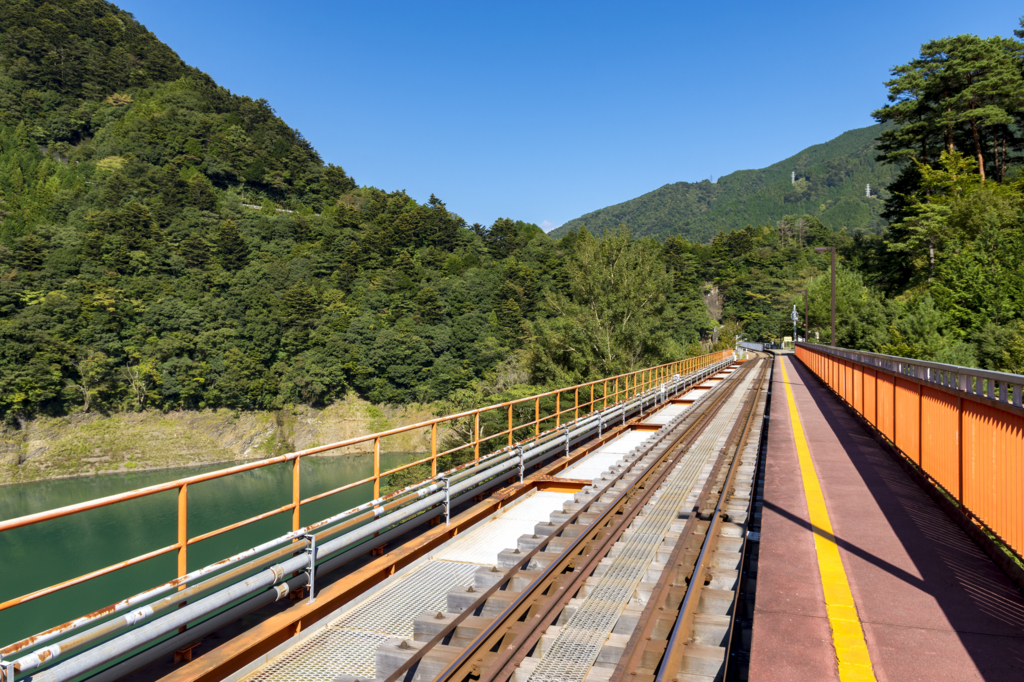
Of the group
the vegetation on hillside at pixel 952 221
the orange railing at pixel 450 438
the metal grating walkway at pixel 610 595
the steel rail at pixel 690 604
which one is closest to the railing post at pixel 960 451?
the steel rail at pixel 690 604

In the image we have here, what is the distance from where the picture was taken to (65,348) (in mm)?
78188

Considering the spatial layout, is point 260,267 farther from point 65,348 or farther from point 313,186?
point 313,186

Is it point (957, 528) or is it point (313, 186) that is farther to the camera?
point (313, 186)

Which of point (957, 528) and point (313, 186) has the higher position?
point (313, 186)

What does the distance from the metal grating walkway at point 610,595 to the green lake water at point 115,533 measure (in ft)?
103

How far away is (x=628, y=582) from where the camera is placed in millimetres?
5250

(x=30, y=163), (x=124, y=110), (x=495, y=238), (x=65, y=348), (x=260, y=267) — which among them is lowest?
(x=65, y=348)

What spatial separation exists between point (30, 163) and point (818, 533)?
174m

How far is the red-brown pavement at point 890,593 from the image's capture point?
3248mm

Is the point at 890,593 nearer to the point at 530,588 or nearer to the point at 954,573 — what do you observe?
the point at 954,573

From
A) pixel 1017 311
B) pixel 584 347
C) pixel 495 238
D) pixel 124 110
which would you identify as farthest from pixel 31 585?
pixel 124 110

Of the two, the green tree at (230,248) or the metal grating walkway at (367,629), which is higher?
the green tree at (230,248)

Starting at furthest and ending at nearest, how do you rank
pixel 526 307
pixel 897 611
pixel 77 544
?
pixel 526 307, pixel 77 544, pixel 897 611

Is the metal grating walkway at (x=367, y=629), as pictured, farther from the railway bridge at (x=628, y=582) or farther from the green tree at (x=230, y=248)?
the green tree at (x=230, y=248)
